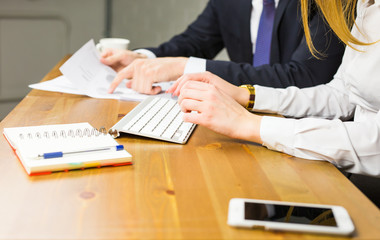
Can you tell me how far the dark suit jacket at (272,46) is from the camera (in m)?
1.38

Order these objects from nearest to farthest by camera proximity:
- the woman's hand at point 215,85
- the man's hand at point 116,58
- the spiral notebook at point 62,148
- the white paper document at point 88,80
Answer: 1. the spiral notebook at point 62,148
2. the woman's hand at point 215,85
3. the white paper document at point 88,80
4. the man's hand at point 116,58

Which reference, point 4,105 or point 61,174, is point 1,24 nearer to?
point 4,105

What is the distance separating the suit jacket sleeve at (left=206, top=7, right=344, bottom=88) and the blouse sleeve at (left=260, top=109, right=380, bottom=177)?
1.48 feet

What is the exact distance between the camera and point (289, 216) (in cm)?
64

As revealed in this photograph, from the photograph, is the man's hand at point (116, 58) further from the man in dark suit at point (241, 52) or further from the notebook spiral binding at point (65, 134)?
the notebook spiral binding at point (65, 134)

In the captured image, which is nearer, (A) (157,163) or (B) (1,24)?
(A) (157,163)

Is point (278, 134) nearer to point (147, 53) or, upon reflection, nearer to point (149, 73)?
point (149, 73)

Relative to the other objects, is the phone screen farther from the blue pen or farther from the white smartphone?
the blue pen

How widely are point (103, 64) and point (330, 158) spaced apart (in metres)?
0.84

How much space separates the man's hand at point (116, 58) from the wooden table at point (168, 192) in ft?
1.91

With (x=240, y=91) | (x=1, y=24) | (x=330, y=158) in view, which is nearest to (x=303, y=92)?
(x=240, y=91)

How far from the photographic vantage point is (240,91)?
3.86 feet

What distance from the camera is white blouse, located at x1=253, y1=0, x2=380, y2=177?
2.94ft

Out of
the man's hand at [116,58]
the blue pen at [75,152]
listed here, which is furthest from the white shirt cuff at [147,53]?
the blue pen at [75,152]
